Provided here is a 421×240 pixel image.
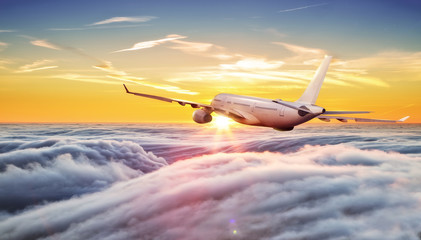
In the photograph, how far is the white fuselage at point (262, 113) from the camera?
36.4 metres

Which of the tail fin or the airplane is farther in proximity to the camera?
the tail fin

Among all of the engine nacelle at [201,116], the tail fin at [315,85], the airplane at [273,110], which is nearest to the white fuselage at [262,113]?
the airplane at [273,110]

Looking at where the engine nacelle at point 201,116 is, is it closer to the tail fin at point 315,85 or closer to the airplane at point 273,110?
the airplane at point 273,110

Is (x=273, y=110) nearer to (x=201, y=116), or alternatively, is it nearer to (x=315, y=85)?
(x=315, y=85)

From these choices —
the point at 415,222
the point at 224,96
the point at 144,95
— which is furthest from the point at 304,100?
the point at 415,222

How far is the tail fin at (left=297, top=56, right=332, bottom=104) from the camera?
134 ft

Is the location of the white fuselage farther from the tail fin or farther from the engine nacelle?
the tail fin

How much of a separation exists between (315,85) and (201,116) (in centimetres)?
1895

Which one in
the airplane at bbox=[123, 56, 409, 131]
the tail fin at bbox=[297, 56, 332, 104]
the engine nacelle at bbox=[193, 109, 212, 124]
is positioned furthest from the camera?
the engine nacelle at bbox=[193, 109, 212, 124]

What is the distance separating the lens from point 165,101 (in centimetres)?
4575

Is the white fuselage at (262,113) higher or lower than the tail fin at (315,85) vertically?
lower

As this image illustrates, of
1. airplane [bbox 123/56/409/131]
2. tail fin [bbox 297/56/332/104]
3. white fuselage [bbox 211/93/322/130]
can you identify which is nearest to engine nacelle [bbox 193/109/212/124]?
airplane [bbox 123/56/409/131]

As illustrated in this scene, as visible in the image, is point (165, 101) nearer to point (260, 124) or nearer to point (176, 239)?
point (260, 124)

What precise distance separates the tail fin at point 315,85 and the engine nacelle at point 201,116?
15.2 metres
